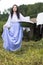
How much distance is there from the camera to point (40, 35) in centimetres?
1630

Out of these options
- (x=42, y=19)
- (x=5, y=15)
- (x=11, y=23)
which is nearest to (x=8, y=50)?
(x=11, y=23)

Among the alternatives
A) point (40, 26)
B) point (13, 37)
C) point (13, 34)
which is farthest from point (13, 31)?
point (40, 26)

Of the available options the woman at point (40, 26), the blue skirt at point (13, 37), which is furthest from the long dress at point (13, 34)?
the woman at point (40, 26)

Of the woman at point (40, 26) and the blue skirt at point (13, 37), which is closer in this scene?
the blue skirt at point (13, 37)

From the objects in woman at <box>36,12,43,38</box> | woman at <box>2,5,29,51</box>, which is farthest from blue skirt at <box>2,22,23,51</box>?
woman at <box>36,12,43,38</box>

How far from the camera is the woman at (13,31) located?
8789 mm

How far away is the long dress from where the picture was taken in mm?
8797

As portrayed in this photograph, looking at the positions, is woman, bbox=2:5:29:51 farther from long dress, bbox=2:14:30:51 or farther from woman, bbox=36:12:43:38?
woman, bbox=36:12:43:38

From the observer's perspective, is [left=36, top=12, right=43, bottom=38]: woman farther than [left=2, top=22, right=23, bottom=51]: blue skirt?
Yes

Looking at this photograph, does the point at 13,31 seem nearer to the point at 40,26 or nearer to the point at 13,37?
the point at 13,37

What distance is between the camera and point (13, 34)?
888 centimetres

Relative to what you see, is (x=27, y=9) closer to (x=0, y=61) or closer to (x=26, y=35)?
(x=26, y=35)

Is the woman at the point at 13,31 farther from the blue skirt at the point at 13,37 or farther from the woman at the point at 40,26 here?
the woman at the point at 40,26

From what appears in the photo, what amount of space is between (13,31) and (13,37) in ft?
0.68
